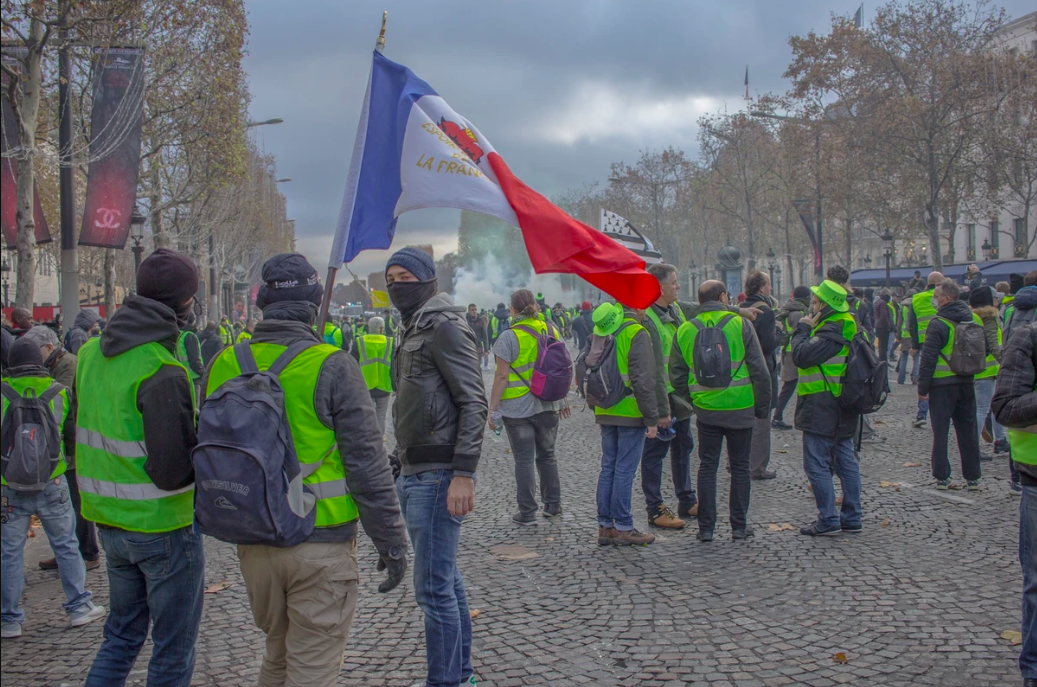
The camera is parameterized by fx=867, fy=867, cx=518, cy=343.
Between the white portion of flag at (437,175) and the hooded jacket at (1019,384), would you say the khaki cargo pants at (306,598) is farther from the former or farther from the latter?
the hooded jacket at (1019,384)

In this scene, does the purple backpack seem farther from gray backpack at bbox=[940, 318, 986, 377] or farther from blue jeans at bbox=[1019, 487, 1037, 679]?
blue jeans at bbox=[1019, 487, 1037, 679]

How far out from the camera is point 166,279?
3305 millimetres

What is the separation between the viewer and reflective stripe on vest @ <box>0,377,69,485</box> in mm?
5102

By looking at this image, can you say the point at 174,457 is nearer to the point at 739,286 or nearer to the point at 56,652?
the point at 56,652

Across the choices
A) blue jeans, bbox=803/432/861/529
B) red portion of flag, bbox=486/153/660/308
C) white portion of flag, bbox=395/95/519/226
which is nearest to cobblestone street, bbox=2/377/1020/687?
blue jeans, bbox=803/432/861/529

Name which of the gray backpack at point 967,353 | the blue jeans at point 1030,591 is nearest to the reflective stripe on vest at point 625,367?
the blue jeans at point 1030,591

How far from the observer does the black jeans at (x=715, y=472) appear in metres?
6.21

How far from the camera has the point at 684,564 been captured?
5.84m

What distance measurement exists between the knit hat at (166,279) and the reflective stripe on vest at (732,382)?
3.90 m

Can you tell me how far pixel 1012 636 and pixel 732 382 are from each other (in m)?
2.39

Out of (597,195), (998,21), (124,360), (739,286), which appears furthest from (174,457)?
(597,195)

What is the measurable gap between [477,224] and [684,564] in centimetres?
10504


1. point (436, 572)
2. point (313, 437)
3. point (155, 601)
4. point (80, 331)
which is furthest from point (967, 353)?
point (80, 331)

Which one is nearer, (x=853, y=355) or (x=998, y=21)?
(x=853, y=355)
